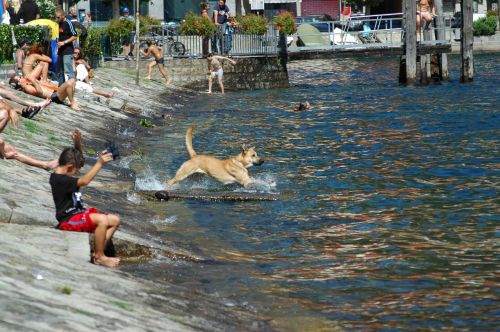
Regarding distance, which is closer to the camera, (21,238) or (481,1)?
(21,238)

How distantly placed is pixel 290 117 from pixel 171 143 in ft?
31.6

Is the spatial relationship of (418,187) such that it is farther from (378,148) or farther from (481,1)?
(481,1)

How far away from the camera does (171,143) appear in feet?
89.2

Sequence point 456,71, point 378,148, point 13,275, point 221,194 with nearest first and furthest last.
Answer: point 13,275 → point 221,194 → point 378,148 → point 456,71

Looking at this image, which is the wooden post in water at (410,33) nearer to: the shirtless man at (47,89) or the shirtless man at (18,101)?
the shirtless man at (47,89)

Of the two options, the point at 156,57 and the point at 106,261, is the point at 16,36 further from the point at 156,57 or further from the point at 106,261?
the point at 106,261

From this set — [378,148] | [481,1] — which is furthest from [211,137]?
[481,1]

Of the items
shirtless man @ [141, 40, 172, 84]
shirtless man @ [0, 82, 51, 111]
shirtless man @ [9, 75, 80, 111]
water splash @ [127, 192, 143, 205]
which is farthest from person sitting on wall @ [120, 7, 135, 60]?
water splash @ [127, 192, 143, 205]

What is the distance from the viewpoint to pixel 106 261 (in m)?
11.3

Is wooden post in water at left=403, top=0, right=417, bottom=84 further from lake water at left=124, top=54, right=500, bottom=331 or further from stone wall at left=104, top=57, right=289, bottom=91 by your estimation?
lake water at left=124, top=54, right=500, bottom=331

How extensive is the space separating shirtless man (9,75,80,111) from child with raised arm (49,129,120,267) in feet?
45.7

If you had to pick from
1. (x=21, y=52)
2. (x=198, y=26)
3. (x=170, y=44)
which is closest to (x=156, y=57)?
(x=170, y=44)

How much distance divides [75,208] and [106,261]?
31.0 inches

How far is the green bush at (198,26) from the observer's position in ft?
152
